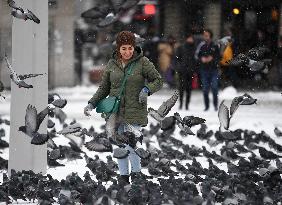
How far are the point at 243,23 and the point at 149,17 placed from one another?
421 centimetres

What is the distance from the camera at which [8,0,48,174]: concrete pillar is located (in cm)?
757

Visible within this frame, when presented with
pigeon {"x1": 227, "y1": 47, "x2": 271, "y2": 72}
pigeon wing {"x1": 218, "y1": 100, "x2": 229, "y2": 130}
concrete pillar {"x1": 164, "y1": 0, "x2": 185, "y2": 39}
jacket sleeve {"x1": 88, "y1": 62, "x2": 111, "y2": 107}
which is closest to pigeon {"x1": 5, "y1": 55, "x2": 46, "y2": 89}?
jacket sleeve {"x1": 88, "y1": 62, "x2": 111, "y2": 107}

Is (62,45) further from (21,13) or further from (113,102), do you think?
(113,102)

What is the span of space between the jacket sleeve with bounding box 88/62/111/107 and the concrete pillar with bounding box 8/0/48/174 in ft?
3.52

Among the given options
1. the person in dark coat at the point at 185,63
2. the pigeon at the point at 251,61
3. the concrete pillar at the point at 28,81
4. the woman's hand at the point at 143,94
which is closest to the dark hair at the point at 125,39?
the woman's hand at the point at 143,94

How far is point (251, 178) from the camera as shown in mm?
7258

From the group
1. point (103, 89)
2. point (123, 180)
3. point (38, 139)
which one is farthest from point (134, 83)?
point (38, 139)

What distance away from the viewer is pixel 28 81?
24.9ft

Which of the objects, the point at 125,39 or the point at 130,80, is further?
the point at 130,80

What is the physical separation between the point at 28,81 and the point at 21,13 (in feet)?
2.73

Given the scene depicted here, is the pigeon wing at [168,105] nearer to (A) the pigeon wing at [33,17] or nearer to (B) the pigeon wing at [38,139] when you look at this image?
(B) the pigeon wing at [38,139]

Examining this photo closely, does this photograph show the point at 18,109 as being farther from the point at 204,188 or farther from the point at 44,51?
the point at 204,188

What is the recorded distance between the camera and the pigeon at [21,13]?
6988 mm

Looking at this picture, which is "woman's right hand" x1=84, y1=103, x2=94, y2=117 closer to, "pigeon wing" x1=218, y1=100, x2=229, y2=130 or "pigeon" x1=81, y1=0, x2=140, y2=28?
"pigeon" x1=81, y1=0, x2=140, y2=28
